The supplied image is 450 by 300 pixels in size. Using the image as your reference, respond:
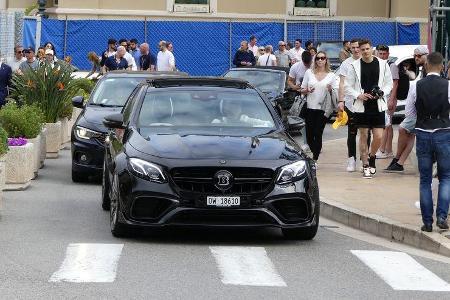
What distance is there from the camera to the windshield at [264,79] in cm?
2747

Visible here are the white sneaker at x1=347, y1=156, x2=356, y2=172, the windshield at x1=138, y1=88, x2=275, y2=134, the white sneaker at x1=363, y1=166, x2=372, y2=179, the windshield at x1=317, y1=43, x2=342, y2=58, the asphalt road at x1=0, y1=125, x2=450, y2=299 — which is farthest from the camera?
the windshield at x1=317, y1=43, x2=342, y2=58

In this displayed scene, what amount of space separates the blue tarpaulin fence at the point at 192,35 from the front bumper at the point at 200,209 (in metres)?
32.0

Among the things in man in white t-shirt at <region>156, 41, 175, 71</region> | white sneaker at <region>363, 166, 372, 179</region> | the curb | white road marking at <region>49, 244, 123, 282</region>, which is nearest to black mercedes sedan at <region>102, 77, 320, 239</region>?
white road marking at <region>49, 244, 123, 282</region>

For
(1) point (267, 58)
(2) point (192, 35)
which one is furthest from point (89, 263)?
(2) point (192, 35)

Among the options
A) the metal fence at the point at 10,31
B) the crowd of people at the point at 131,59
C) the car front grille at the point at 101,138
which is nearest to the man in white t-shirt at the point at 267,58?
the crowd of people at the point at 131,59

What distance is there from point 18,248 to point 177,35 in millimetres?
33478

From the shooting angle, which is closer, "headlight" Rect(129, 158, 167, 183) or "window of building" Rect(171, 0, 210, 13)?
"headlight" Rect(129, 158, 167, 183)

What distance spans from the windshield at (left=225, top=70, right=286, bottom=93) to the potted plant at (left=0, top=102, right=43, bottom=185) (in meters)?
8.08

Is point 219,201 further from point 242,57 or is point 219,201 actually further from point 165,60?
point 242,57

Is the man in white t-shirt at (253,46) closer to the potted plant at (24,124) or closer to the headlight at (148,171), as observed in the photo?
the potted plant at (24,124)

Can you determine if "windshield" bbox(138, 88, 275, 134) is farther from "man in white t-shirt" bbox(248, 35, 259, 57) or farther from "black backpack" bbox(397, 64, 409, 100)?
"man in white t-shirt" bbox(248, 35, 259, 57)

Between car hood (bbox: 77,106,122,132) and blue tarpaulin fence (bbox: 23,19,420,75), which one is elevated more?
blue tarpaulin fence (bbox: 23,19,420,75)

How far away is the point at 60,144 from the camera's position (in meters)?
24.5

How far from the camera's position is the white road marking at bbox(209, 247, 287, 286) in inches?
430
